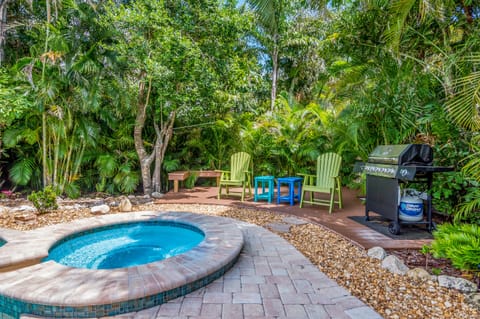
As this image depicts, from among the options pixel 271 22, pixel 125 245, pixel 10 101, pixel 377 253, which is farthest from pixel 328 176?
pixel 271 22

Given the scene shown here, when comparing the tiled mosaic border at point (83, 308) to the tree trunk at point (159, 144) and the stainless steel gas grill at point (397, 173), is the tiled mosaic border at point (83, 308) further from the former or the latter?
the tree trunk at point (159, 144)

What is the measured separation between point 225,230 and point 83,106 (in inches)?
186

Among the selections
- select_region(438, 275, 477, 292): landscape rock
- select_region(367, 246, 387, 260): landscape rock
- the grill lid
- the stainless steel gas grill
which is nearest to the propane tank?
the stainless steel gas grill

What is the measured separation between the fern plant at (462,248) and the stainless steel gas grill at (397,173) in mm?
960

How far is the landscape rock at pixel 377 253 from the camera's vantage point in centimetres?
303

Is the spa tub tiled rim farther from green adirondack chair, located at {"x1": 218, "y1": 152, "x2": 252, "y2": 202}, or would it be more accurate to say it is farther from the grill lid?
green adirondack chair, located at {"x1": 218, "y1": 152, "x2": 252, "y2": 202}

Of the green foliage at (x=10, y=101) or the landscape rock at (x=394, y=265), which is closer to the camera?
the landscape rock at (x=394, y=265)

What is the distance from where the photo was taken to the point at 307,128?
7.43 meters

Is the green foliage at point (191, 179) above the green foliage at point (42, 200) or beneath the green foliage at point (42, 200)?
above

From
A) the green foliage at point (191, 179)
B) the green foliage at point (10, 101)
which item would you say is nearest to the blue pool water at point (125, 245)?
the green foliage at point (10, 101)

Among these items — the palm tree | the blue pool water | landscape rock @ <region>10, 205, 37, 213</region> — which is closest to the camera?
the blue pool water

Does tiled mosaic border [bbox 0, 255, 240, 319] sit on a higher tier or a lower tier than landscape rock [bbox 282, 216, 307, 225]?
lower

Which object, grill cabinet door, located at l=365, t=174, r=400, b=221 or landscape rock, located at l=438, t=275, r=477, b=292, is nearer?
landscape rock, located at l=438, t=275, r=477, b=292

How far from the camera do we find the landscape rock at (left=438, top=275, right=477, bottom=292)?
2365 millimetres
